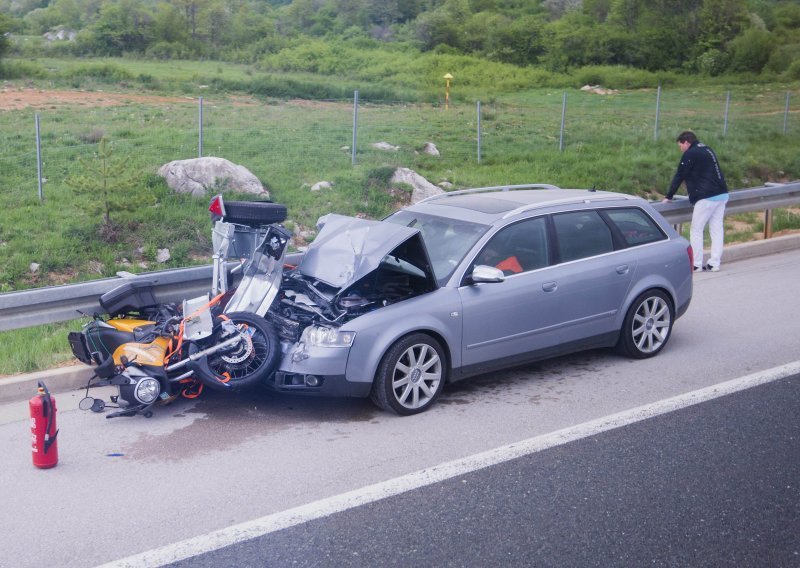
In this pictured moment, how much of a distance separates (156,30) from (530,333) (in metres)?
41.0

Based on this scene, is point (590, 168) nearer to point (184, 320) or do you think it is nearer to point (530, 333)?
point (530, 333)

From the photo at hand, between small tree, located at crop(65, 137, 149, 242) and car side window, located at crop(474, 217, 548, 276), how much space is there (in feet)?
25.6

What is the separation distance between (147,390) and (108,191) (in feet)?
25.4

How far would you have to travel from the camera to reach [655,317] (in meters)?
8.27

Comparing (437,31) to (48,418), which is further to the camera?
(437,31)

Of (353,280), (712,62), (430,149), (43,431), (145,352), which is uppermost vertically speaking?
(712,62)

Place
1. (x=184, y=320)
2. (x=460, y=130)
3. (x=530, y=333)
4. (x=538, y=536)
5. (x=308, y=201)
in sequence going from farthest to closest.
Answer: (x=460, y=130), (x=308, y=201), (x=530, y=333), (x=184, y=320), (x=538, y=536)

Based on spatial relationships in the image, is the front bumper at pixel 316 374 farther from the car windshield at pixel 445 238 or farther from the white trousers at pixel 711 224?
the white trousers at pixel 711 224

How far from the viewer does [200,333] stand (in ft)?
22.1

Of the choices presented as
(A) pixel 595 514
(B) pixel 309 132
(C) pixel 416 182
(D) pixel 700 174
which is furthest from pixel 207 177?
(A) pixel 595 514

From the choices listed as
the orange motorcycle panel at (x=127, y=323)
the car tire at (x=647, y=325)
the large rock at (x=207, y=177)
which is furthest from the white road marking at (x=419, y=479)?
the large rock at (x=207, y=177)

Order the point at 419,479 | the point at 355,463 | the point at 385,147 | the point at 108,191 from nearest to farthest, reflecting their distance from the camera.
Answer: the point at 419,479 < the point at 355,463 < the point at 108,191 < the point at 385,147

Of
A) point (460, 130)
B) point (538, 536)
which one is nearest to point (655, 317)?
point (538, 536)

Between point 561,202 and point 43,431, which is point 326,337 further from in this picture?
point 561,202
